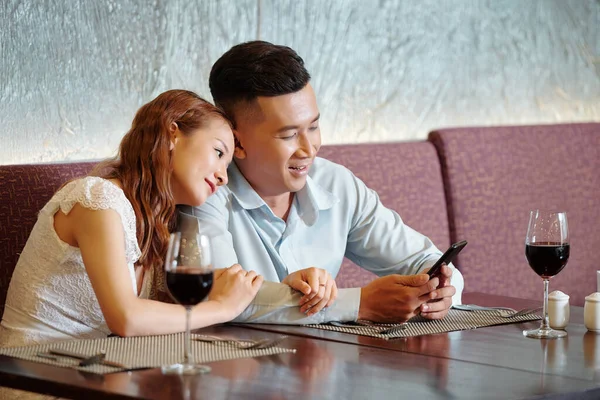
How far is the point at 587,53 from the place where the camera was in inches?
144

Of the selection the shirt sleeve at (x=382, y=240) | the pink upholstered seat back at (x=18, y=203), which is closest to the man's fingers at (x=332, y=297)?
the shirt sleeve at (x=382, y=240)

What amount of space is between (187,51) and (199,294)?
4.64ft

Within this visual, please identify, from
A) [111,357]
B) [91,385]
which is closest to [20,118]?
[111,357]

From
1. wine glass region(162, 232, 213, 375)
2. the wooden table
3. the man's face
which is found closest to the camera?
the wooden table

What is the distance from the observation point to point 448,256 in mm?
1780

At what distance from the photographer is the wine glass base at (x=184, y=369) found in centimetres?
129

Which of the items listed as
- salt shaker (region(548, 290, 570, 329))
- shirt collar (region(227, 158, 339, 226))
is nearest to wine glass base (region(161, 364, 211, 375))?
salt shaker (region(548, 290, 570, 329))

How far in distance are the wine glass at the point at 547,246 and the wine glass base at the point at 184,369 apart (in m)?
0.65

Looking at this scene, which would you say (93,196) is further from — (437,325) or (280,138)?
(437,325)

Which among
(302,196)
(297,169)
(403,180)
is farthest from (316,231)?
(403,180)

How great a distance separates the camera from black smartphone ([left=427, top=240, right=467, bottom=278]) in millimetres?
1741

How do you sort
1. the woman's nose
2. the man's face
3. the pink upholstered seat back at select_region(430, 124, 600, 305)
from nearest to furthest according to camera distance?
1. the woman's nose
2. the man's face
3. the pink upholstered seat back at select_region(430, 124, 600, 305)

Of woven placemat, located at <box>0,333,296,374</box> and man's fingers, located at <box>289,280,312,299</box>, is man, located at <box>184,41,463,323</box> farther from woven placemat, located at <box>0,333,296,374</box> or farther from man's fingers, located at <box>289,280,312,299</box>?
woven placemat, located at <box>0,333,296,374</box>

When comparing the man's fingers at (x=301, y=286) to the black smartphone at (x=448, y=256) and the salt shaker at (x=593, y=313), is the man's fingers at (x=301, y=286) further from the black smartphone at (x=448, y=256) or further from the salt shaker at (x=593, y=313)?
the salt shaker at (x=593, y=313)
